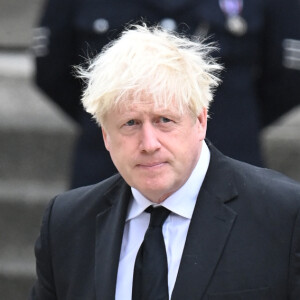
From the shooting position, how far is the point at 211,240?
3.20 metres

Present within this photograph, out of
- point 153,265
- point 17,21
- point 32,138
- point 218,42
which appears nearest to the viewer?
point 153,265

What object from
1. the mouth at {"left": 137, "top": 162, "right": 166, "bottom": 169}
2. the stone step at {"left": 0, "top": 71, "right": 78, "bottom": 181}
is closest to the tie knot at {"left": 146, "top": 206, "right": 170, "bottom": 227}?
the mouth at {"left": 137, "top": 162, "right": 166, "bottom": 169}

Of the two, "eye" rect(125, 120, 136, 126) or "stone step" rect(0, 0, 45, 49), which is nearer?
"eye" rect(125, 120, 136, 126)

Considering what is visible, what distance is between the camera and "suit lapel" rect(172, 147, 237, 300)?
3145 millimetres

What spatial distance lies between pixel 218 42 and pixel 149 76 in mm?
1669

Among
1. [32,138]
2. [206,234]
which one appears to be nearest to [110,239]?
[206,234]

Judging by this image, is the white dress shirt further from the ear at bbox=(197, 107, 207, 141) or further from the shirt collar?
the ear at bbox=(197, 107, 207, 141)

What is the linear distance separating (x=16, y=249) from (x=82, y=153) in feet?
5.04

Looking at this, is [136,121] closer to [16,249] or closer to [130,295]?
[130,295]

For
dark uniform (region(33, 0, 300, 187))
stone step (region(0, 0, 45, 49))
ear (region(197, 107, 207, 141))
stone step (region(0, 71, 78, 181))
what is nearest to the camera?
ear (region(197, 107, 207, 141))

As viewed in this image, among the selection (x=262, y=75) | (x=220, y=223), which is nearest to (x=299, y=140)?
(x=262, y=75)

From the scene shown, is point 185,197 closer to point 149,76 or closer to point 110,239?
point 110,239

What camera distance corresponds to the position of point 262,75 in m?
4.95

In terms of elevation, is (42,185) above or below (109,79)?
below
